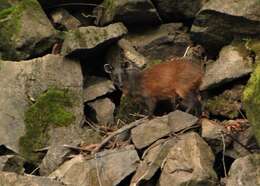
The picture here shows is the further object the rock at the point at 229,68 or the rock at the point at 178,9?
the rock at the point at 178,9

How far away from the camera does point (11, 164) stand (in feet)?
53.2

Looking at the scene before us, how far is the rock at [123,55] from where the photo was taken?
17.6 metres

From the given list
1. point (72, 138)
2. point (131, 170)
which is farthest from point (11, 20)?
point (131, 170)

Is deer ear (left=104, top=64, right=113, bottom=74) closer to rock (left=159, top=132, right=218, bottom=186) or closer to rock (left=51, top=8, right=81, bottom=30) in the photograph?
rock (left=51, top=8, right=81, bottom=30)

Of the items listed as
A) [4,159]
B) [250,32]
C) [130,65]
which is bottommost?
[4,159]

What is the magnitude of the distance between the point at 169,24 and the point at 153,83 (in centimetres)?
167

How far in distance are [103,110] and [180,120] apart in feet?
6.80

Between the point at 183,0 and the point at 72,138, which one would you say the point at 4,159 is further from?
the point at 183,0

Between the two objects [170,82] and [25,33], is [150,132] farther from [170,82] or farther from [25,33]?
[25,33]

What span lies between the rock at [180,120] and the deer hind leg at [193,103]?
0.36 m

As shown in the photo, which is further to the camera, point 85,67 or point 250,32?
point 85,67

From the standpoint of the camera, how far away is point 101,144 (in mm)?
16469

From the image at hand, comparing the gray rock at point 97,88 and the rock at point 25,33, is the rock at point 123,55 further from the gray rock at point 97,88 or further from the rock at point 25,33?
the rock at point 25,33

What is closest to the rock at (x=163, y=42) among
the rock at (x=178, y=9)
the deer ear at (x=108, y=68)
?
the rock at (x=178, y=9)
